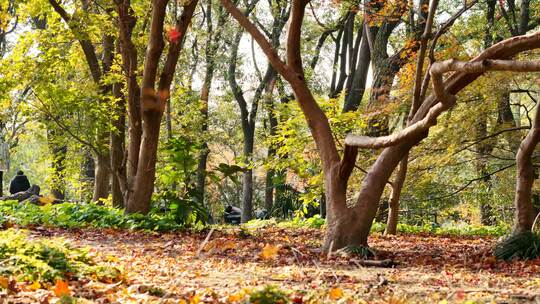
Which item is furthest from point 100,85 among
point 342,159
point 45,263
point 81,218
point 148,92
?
point 45,263

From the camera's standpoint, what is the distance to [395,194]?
1159cm

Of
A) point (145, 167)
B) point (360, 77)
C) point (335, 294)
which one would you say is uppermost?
point (360, 77)

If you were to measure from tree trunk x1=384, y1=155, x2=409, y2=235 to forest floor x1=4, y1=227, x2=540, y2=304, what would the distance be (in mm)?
1648

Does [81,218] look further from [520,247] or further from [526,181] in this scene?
[526,181]

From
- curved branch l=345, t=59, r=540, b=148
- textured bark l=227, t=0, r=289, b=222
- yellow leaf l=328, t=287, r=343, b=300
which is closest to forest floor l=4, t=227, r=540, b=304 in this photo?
yellow leaf l=328, t=287, r=343, b=300

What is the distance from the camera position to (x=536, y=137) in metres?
8.21

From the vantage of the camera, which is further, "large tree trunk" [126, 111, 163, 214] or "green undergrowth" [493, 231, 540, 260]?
"large tree trunk" [126, 111, 163, 214]

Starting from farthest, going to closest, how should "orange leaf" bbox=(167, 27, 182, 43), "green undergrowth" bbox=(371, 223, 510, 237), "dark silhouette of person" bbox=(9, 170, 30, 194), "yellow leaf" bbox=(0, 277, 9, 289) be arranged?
"dark silhouette of person" bbox=(9, 170, 30, 194) < "green undergrowth" bbox=(371, 223, 510, 237) < "orange leaf" bbox=(167, 27, 182, 43) < "yellow leaf" bbox=(0, 277, 9, 289)

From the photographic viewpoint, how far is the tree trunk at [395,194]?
11.3 m

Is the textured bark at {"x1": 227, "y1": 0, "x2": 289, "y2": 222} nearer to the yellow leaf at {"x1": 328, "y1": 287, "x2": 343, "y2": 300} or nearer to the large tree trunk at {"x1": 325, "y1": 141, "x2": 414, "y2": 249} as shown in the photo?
the large tree trunk at {"x1": 325, "y1": 141, "x2": 414, "y2": 249}

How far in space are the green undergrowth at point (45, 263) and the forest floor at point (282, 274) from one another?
16 centimetres

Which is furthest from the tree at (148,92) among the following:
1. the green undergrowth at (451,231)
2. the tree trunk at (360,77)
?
the tree trunk at (360,77)

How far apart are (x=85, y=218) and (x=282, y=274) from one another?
6.50 metres

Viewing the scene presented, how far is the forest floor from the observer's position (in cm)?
432
